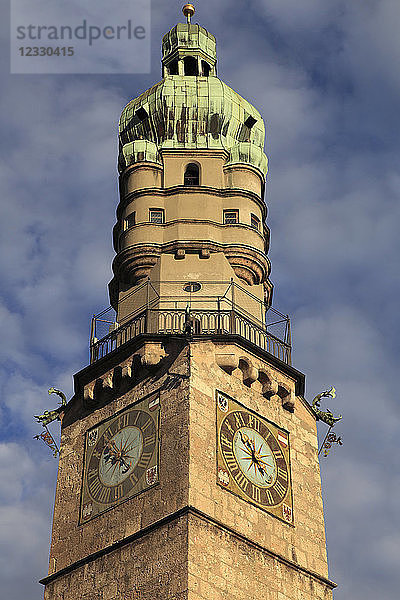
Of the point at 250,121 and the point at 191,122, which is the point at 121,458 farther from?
the point at 250,121

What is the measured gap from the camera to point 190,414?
29.1 metres

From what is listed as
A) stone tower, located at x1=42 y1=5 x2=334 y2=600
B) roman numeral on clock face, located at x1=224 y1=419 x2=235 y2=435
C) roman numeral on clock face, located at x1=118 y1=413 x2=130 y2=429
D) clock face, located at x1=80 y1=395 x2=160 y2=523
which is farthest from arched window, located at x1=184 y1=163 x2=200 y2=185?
roman numeral on clock face, located at x1=224 y1=419 x2=235 y2=435

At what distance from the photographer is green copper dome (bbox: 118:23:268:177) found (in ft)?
123

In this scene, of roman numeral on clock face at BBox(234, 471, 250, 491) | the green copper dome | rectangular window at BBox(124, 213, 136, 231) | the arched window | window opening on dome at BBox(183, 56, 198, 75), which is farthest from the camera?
window opening on dome at BBox(183, 56, 198, 75)

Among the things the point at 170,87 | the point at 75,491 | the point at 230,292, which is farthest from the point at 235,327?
the point at 170,87

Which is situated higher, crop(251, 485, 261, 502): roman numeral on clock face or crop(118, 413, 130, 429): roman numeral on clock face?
crop(118, 413, 130, 429): roman numeral on clock face

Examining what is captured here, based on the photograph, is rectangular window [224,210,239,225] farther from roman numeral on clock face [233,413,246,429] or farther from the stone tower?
roman numeral on clock face [233,413,246,429]

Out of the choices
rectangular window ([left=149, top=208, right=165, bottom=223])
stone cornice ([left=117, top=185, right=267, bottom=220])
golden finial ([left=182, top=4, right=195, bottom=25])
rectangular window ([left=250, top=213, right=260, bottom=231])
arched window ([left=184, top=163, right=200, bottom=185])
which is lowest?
rectangular window ([left=149, top=208, right=165, bottom=223])

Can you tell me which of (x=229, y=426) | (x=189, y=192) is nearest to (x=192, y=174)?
(x=189, y=192)

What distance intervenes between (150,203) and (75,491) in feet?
31.6

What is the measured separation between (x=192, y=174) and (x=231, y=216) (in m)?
2.12

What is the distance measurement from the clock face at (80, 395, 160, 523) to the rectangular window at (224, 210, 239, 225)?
299 inches

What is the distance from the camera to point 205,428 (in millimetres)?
29359

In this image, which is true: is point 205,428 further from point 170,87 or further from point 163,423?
point 170,87
